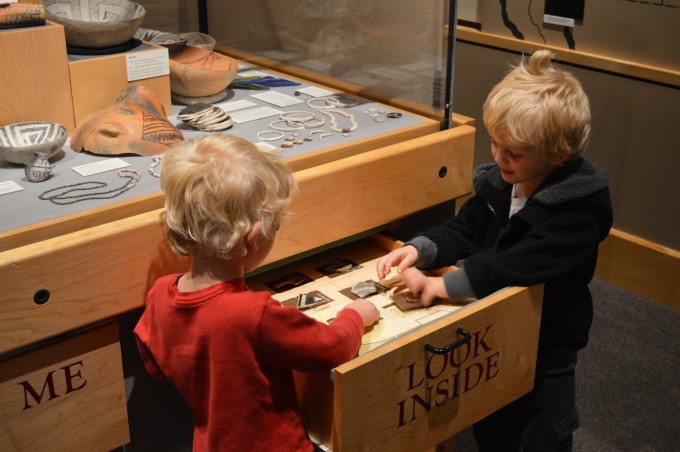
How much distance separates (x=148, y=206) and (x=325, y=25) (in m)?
0.92

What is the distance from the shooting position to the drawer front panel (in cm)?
125

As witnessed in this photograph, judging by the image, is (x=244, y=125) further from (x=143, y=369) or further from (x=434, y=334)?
(x=434, y=334)

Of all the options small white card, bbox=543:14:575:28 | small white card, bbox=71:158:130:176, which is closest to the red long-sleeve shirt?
small white card, bbox=71:158:130:176

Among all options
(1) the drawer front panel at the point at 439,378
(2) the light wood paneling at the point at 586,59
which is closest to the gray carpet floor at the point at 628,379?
(1) the drawer front panel at the point at 439,378

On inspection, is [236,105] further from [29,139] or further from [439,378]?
[439,378]

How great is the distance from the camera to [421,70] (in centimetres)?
196

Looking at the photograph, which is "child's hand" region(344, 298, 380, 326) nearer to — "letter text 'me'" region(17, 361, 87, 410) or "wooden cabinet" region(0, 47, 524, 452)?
"wooden cabinet" region(0, 47, 524, 452)

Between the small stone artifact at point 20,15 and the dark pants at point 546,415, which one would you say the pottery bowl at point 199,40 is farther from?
the dark pants at point 546,415

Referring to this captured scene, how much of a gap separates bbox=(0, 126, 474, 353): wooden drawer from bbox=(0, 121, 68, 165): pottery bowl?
28 cm

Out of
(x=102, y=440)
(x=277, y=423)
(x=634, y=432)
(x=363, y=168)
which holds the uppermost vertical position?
(x=363, y=168)

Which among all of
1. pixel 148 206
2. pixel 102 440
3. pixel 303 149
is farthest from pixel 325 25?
pixel 102 440

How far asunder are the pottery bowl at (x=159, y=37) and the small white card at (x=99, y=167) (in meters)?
0.70

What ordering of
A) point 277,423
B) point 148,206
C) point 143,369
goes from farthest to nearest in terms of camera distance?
point 143,369 → point 148,206 → point 277,423

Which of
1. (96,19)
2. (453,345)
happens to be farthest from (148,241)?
(96,19)
